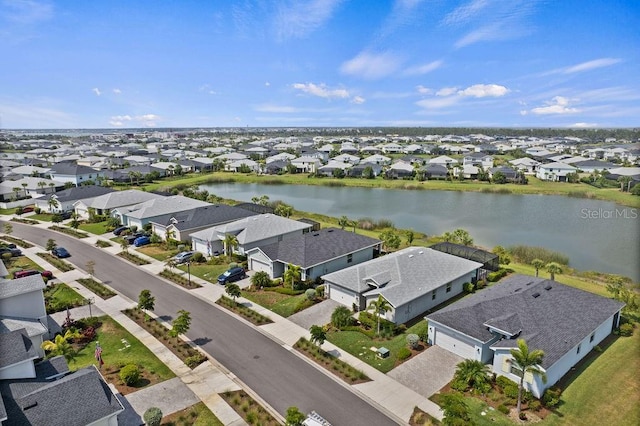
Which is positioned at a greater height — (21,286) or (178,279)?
(21,286)

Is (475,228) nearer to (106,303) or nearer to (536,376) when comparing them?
(536,376)

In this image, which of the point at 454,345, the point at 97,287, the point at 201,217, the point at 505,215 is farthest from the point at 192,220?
the point at 505,215

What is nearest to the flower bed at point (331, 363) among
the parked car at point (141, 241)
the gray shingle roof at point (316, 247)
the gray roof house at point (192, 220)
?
the gray shingle roof at point (316, 247)

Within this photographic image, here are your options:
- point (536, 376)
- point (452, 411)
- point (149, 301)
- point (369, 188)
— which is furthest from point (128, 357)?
point (369, 188)

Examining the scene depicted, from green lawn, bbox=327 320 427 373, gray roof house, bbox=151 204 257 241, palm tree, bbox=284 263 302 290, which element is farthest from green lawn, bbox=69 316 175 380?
gray roof house, bbox=151 204 257 241

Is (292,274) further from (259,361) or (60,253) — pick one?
(60,253)

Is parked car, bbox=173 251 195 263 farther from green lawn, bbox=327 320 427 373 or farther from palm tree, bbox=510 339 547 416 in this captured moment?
palm tree, bbox=510 339 547 416
